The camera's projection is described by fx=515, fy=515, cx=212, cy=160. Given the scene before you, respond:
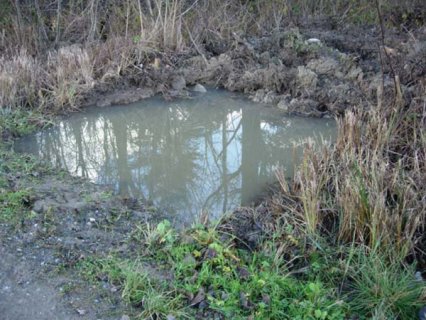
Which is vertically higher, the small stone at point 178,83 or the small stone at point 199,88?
the small stone at point 178,83

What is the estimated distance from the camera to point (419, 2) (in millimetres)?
11484

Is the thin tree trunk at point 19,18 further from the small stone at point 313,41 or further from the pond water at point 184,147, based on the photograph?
the small stone at point 313,41

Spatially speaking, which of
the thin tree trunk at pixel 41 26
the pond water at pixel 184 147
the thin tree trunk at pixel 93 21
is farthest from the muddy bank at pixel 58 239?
the thin tree trunk at pixel 41 26

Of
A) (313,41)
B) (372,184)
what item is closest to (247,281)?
(372,184)

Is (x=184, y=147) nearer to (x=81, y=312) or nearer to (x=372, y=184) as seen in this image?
(x=372, y=184)

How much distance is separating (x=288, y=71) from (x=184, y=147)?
2.88 meters

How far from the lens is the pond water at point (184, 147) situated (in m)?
5.83

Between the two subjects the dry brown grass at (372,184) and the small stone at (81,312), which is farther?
the dry brown grass at (372,184)

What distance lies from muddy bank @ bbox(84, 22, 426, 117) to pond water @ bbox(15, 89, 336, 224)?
0.31 meters

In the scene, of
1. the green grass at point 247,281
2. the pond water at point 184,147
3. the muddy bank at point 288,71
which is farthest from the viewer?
the muddy bank at point 288,71

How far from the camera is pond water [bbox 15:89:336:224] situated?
5.83 meters

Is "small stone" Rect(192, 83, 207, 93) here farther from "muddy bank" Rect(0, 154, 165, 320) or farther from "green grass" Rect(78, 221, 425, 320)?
"green grass" Rect(78, 221, 425, 320)

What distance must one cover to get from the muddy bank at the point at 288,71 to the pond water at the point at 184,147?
0.31 meters

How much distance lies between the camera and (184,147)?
7004 mm
